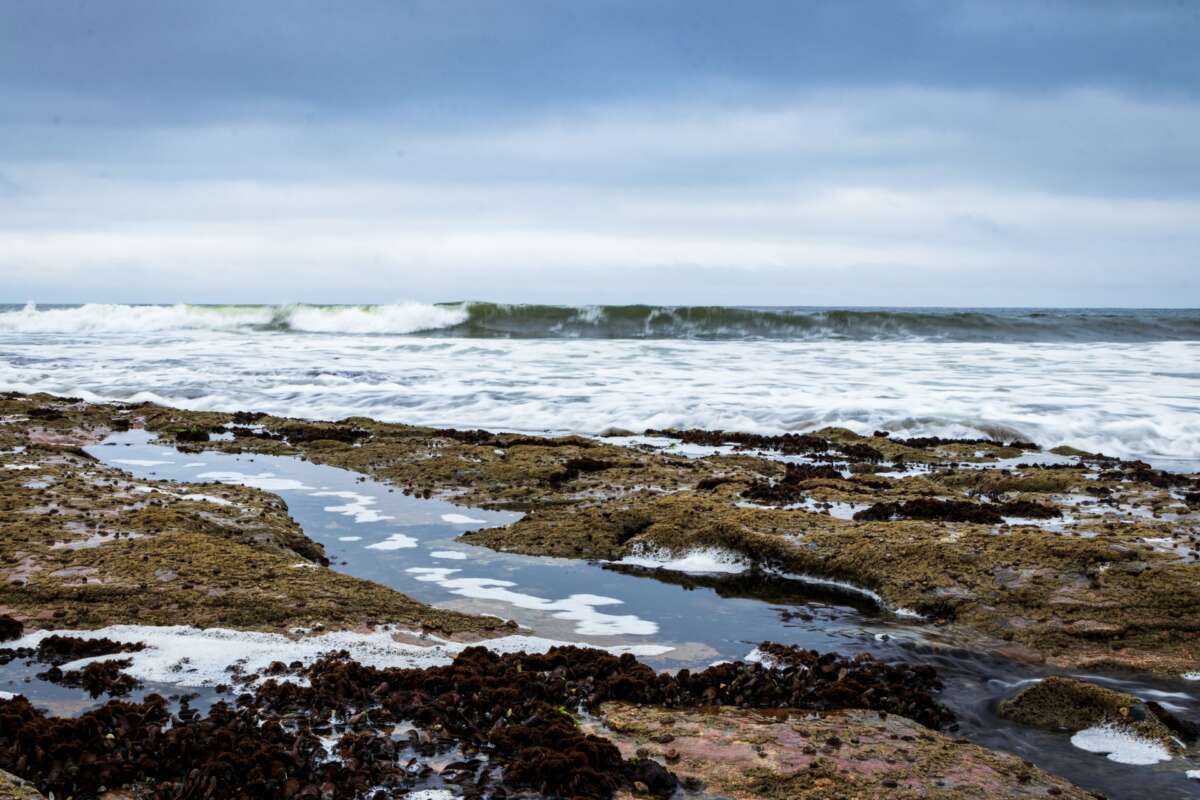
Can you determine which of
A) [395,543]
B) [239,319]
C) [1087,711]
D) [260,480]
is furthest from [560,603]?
[239,319]

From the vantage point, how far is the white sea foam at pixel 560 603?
554 centimetres

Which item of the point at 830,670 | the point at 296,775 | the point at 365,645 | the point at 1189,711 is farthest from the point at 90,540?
the point at 1189,711

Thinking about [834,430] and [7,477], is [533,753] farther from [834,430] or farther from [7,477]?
[834,430]

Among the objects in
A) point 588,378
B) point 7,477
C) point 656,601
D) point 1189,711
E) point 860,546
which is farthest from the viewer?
point 588,378

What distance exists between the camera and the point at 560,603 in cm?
602

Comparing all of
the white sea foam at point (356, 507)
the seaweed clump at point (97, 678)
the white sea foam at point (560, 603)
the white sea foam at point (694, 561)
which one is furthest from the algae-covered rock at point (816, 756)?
the white sea foam at point (356, 507)

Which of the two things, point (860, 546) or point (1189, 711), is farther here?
point (860, 546)

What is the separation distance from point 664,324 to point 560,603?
39068 mm

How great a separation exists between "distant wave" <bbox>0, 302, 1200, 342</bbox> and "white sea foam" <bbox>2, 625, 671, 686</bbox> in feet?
119

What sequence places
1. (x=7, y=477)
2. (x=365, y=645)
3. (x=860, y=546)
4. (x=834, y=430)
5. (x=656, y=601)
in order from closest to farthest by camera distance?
1. (x=365, y=645)
2. (x=656, y=601)
3. (x=860, y=546)
4. (x=7, y=477)
5. (x=834, y=430)

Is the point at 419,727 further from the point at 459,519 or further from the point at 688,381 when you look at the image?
the point at 688,381

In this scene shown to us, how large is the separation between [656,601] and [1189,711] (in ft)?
9.69

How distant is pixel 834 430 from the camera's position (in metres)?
14.2

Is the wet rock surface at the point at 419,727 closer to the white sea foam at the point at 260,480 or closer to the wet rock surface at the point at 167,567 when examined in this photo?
the wet rock surface at the point at 167,567
